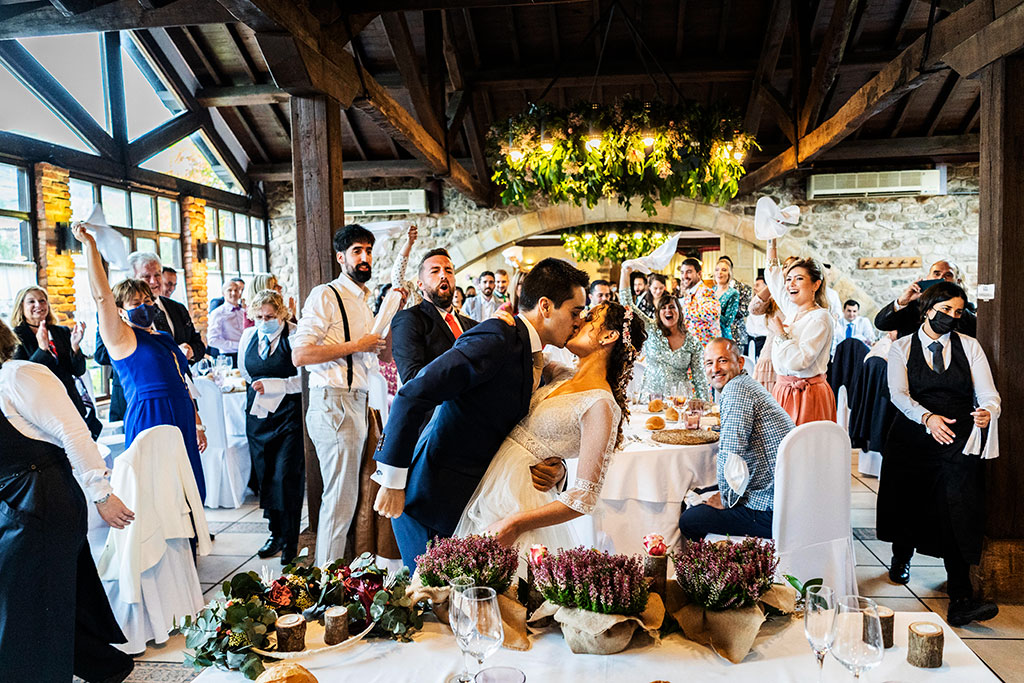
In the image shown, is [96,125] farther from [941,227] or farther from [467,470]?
[941,227]

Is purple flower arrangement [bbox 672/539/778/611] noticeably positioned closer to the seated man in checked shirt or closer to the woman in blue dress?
the seated man in checked shirt

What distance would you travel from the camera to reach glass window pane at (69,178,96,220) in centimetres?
735

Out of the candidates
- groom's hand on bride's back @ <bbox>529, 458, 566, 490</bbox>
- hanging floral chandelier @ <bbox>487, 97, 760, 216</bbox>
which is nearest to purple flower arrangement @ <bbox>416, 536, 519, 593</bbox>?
groom's hand on bride's back @ <bbox>529, 458, 566, 490</bbox>

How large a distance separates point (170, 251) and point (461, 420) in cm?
822

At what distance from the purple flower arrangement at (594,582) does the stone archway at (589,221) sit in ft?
30.8

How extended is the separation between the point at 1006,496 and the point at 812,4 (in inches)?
234

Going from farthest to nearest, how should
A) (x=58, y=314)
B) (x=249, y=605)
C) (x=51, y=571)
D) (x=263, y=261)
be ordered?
(x=263, y=261) → (x=58, y=314) → (x=51, y=571) → (x=249, y=605)

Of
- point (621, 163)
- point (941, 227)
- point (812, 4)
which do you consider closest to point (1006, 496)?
point (621, 163)

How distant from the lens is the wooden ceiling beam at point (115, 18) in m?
3.82

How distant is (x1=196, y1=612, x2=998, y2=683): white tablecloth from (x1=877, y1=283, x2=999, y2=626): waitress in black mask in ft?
6.94

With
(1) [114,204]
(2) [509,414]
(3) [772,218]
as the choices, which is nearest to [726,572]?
(2) [509,414]

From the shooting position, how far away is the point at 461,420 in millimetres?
2113

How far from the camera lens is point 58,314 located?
22.4 ft

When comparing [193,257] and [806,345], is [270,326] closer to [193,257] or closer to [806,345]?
[806,345]
